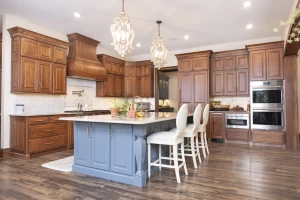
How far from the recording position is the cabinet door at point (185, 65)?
628 centimetres

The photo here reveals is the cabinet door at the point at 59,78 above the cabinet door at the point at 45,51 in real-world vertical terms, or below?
below

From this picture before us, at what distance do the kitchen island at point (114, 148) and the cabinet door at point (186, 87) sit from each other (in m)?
3.07

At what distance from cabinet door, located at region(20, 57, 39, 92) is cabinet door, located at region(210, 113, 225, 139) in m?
4.62

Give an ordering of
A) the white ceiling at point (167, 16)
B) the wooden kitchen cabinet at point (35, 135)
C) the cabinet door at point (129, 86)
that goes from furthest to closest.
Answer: the cabinet door at point (129, 86)
the wooden kitchen cabinet at point (35, 135)
the white ceiling at point (167, 16)

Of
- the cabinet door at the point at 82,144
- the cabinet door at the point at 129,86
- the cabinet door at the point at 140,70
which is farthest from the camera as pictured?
the cabinet door at the point at 129,86

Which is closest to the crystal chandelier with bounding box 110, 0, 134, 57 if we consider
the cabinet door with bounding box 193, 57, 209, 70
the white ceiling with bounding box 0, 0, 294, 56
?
the white ceiling with bounding box 0, 0, 294, 56

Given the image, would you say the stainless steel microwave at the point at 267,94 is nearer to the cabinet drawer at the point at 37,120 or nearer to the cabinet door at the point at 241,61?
the cabinet door at the point at 241,61

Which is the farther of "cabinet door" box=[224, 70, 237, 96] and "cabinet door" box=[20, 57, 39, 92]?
"cabinet door" box=[224, 70, 237, 96]

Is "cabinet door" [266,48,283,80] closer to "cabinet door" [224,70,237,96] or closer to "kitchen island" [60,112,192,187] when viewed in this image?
"cabinet door" [224,70,237,96]

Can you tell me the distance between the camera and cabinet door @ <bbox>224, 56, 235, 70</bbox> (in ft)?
19.2

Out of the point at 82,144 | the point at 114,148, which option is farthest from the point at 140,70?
the point at 114,148

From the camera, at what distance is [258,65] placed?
17.5 ft

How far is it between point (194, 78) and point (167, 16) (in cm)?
238

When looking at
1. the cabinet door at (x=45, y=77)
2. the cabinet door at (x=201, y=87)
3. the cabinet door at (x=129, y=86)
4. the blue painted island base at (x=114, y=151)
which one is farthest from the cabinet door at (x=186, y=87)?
the cabinet door at (x=45, y=77)
